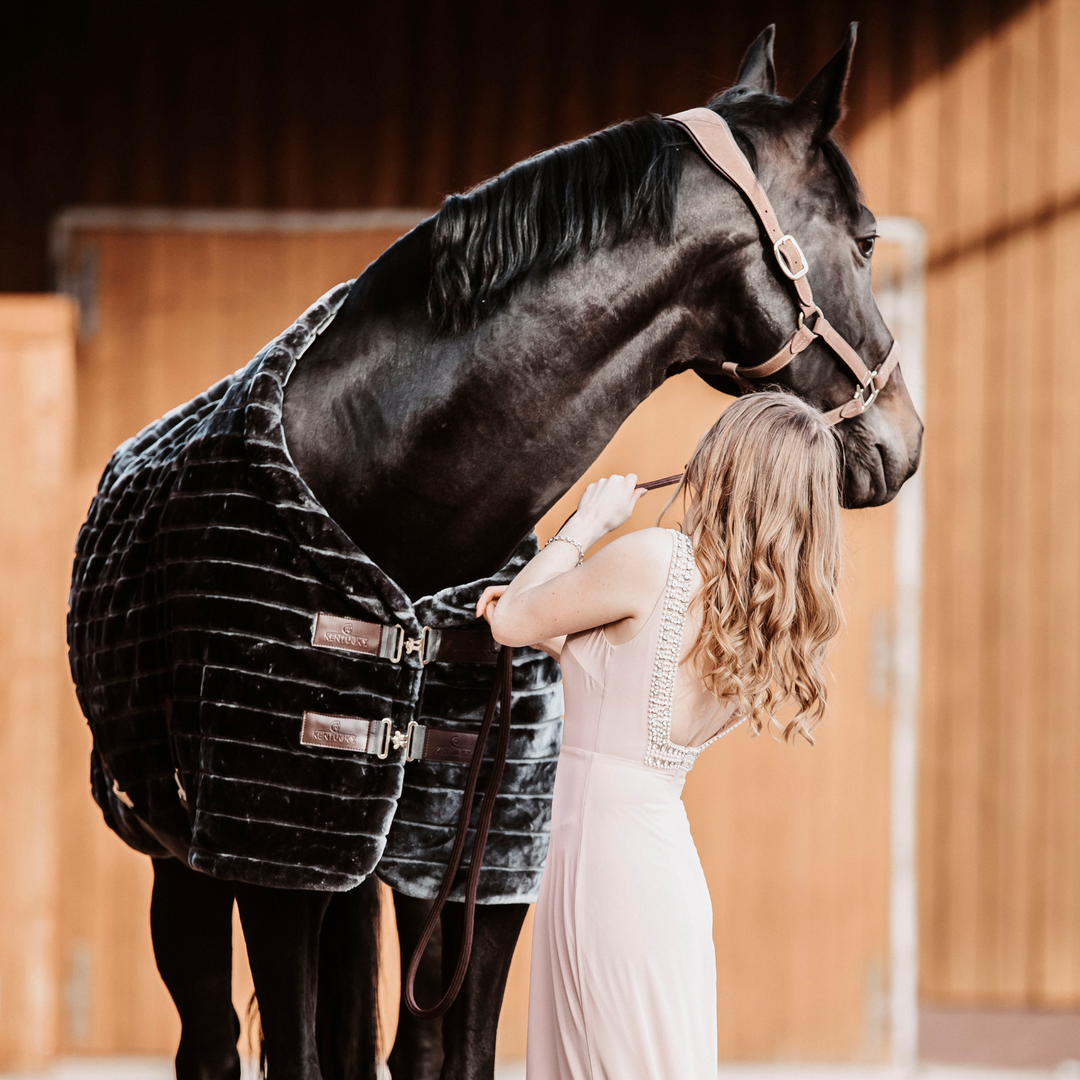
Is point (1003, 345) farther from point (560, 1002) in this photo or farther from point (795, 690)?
point (560, 1002)

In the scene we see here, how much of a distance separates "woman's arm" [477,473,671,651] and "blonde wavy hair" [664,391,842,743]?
0.21 feet

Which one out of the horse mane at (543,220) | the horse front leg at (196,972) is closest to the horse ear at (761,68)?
the horse mane at (543,220)

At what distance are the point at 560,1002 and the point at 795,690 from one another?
0.43 m

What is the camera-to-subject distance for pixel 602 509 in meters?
1.18

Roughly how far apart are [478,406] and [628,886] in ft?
1.75

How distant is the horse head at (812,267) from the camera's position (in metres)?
1.08

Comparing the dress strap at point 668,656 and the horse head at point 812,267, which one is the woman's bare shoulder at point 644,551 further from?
the horse head at point 812,267

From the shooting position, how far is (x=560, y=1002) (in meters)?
1.13

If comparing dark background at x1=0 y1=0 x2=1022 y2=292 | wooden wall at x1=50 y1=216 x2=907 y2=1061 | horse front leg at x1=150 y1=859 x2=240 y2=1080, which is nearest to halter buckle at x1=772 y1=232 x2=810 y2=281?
horse front leg at x1=150 y1=859 x2=240 y2=1080

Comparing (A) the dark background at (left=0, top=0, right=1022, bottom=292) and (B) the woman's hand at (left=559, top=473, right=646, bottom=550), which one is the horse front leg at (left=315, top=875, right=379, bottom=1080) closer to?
(B) the woman's hand at (left=559, top=473, right=646, bottom=550)

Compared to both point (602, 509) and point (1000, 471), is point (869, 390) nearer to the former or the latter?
point (602, 509)

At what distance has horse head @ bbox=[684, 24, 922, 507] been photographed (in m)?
1.08

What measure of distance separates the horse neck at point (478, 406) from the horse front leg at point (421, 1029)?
1.50 ft

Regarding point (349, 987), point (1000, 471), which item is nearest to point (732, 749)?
point (1000, 471)
